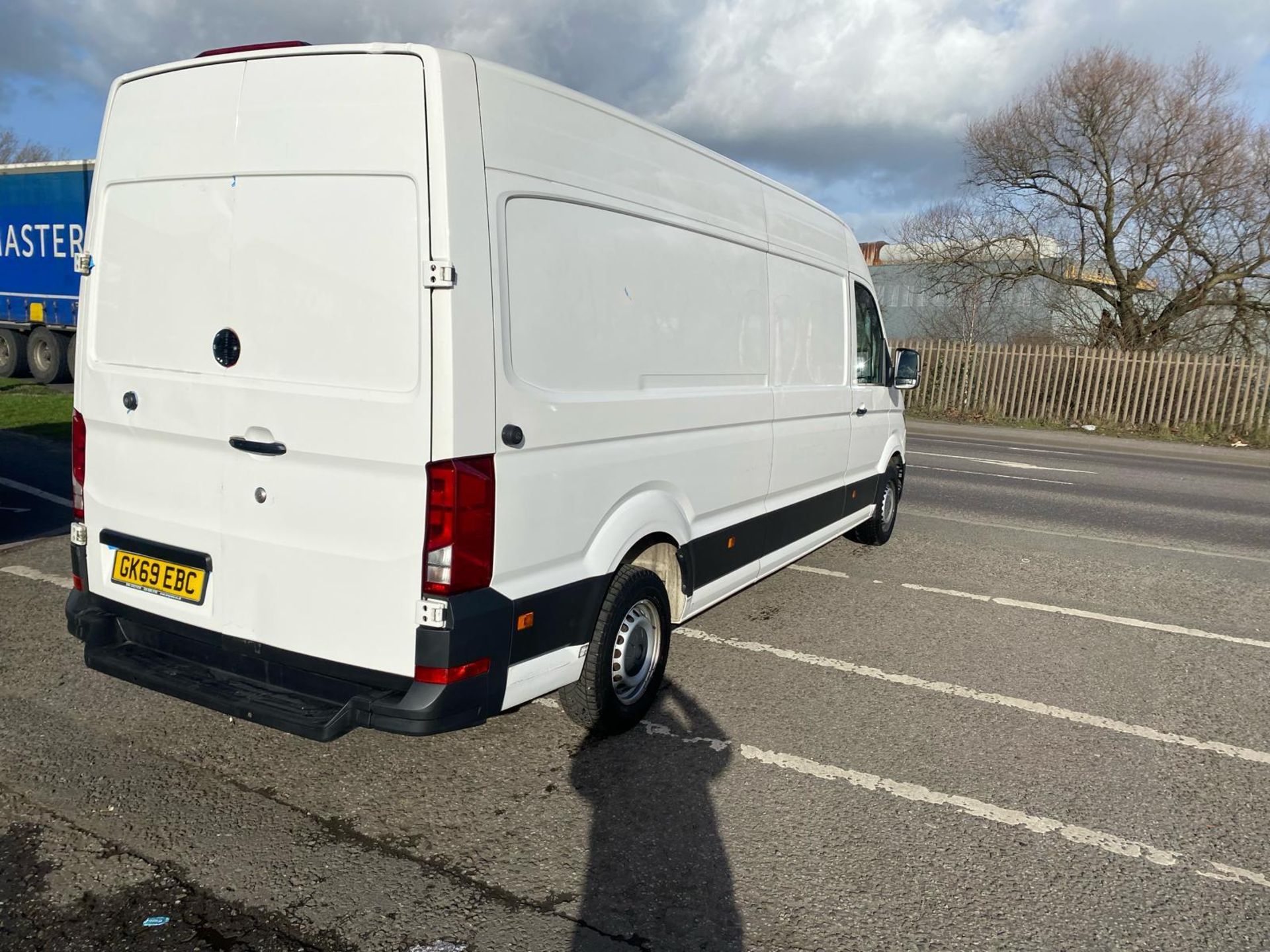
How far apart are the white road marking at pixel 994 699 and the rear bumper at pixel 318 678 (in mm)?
2286


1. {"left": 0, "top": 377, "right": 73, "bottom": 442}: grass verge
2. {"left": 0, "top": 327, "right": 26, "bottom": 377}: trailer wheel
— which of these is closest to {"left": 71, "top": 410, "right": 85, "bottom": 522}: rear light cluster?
{"left": 0, "top": 377, "right": 73, "bottom": 442}: grass verge

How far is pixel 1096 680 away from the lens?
4961 millimetres

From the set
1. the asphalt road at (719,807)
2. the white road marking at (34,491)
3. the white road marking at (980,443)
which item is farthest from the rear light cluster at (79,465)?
the white road marking at (980,443)

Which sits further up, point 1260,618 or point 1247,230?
point 1247,230

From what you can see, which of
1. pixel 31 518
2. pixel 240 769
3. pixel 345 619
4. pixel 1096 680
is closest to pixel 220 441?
pixel 345 619

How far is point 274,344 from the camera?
3.21 meters

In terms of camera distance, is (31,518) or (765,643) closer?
(765,643)

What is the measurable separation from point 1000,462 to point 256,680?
41.7ft

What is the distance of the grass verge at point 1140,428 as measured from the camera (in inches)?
737

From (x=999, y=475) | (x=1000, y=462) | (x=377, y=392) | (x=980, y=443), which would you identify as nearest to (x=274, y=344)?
(x=377, y=392)

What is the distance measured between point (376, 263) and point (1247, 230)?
24.1 metres

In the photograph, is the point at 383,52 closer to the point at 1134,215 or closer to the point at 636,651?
the point at 636,651

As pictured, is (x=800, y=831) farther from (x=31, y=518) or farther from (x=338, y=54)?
(x=31, y=518)

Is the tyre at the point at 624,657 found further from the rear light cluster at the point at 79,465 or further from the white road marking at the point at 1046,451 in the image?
the white road marking at the point at 1046,451
